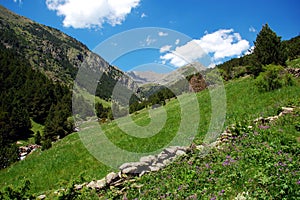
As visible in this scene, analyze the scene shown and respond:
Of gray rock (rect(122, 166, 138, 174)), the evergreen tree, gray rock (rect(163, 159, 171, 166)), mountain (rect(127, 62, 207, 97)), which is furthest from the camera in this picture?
the evergreen tree

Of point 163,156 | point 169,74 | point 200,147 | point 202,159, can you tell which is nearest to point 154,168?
point 163,156

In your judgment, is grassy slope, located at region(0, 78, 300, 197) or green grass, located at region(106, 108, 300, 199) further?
grassy slope, located at region(0, 78, 300, 197)

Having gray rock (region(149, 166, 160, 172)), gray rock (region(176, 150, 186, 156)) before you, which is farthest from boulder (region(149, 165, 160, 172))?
gray rock (region(176, 150, 186, 156))

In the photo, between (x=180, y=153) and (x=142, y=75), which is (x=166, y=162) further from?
(x=142, y=75)

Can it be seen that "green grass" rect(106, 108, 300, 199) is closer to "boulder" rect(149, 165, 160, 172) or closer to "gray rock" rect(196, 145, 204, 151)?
"gray rock" rect(196, 145, 204, 151)

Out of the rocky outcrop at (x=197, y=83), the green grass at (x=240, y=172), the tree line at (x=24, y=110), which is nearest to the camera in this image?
the green grass at (x=240, y=172)

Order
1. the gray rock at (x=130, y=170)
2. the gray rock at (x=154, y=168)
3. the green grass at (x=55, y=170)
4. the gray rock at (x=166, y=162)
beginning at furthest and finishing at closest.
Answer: the green grass at (x=55, y=170)
the gray rock at (x=166, y=162)
the gray rock at (x=154, y=168)
the gray rock at (x=130, y=170)

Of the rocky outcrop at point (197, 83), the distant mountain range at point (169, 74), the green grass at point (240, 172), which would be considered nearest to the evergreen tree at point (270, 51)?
the distant mountain range at point (169, 74)

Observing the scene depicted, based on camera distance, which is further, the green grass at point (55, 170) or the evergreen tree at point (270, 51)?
the evergreen tree at point (270, 51)

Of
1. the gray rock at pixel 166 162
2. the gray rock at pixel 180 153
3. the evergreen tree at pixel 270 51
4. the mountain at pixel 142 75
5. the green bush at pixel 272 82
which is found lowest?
the gray rock at pixel 166 162

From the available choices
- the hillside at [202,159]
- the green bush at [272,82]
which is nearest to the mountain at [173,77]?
the hillside at [202,159]

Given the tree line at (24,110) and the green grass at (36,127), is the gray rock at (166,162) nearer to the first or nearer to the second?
the tree line at (24,110)

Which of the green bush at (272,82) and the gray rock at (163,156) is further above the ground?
the green bush at (272,82)

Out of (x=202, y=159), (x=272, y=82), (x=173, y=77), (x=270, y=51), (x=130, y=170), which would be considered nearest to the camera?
(x=202, y=159)
